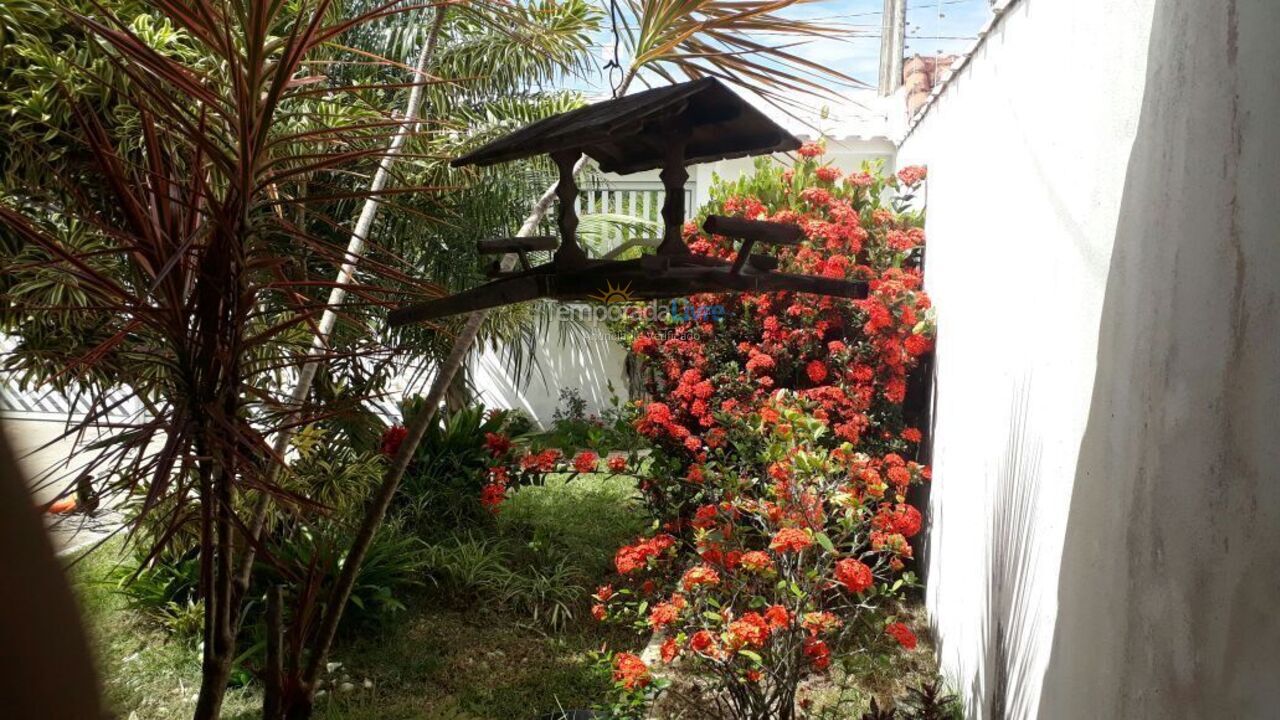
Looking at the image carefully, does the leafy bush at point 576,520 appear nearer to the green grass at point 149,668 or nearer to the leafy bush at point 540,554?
the leafy bush at point 540,554

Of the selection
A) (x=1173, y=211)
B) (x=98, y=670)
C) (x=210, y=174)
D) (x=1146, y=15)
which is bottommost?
(x=98, y=670)

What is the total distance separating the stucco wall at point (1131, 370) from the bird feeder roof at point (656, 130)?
74cm

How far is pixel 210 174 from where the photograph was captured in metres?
2.75

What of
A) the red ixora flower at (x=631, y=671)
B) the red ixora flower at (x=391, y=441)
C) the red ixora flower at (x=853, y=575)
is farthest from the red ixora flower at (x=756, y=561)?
the red ixora flower at (x=391, y=441)

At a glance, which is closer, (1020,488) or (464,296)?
(464,296)

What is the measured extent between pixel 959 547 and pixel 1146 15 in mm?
2592

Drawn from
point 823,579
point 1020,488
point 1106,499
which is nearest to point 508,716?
point 823,579

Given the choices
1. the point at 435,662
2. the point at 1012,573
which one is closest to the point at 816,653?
the point at 1012,573

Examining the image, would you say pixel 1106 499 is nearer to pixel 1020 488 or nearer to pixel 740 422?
pixel 1020 488

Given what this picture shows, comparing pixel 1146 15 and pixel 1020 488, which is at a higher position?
pixel 1146 15

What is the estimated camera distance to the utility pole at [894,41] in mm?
10664

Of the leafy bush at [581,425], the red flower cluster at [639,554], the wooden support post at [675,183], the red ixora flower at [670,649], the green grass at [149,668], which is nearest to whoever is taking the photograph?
the wooden support post at [675,183]

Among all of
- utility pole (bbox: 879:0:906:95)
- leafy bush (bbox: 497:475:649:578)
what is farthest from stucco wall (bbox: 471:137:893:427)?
utility pole (bbox: 879:0:906:95)

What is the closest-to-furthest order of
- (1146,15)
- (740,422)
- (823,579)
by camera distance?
(1146,15) < (823,579) < (740,422)
